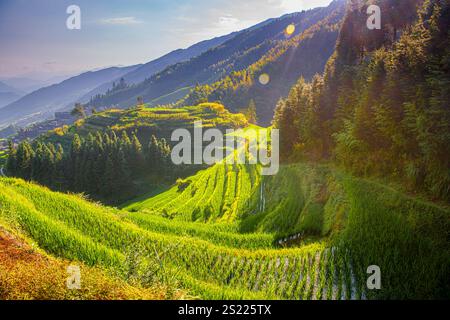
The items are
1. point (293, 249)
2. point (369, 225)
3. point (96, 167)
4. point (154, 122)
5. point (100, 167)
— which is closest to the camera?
point (369, 225)

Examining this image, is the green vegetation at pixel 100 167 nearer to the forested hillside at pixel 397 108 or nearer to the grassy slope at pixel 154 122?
the grassy slope at pixel 154 122

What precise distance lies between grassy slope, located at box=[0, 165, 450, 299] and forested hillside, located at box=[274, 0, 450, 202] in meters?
2.47

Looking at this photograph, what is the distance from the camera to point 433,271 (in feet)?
38.4

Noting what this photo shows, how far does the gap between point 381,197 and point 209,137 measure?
344ft

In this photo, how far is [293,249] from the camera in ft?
54.3

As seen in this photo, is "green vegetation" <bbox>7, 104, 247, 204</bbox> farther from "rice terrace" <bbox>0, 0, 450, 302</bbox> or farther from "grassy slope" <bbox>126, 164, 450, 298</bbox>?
"grassy slope" <bbox>126, 164, 450, 298</bbox>

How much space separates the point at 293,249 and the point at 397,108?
1275 cm

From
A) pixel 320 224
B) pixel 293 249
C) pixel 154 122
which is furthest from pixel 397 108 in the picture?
pixel 154 122

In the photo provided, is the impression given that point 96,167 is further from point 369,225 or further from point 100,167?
point 369,225

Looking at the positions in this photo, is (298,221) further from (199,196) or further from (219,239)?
(199,196)

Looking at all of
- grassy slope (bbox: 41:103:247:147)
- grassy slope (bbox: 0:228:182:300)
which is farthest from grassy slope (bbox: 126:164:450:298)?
grassy slope (bbox: 41:103:247:147)

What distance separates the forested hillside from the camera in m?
16.6

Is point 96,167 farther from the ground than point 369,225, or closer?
closer
